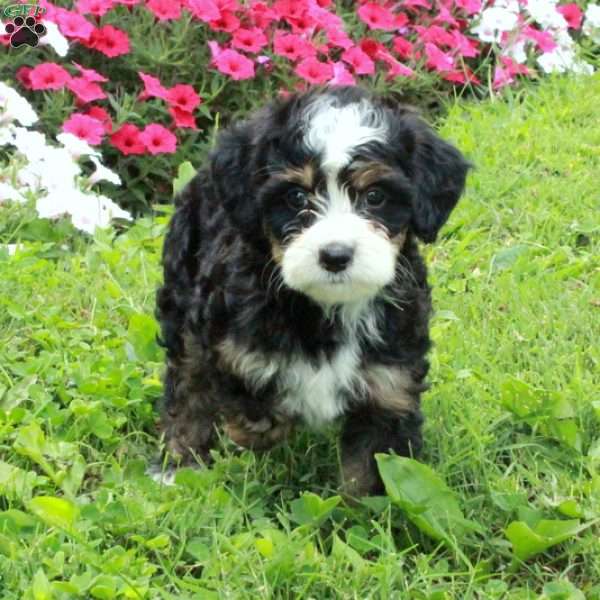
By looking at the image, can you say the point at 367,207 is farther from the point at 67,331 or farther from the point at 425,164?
the point at 67,331

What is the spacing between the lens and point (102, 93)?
238 inches

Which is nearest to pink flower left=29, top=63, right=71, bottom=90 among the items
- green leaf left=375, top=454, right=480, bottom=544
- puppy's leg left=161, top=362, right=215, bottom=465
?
puppy's leg left=161, top=362, right=215, bottom=465

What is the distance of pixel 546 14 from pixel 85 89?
3386 millimetres

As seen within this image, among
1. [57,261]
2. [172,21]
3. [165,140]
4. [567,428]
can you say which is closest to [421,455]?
[567,428]

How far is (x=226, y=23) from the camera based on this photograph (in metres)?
6.46

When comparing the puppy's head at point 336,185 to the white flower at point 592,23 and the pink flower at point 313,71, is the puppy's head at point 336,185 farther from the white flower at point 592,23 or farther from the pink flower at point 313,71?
the white flower at point 592,23

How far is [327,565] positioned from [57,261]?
101 inches

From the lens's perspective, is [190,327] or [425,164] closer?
[425,164]

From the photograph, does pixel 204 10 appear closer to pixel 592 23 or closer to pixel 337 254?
pixel 592 23

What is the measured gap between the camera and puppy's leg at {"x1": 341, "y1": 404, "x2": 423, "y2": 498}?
3.69m

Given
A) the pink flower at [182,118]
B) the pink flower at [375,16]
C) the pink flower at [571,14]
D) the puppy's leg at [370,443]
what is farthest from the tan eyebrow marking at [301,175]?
the pink flower at [571,14]

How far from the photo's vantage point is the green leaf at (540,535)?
3.41 meters

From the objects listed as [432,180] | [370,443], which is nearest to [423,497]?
[370,443]

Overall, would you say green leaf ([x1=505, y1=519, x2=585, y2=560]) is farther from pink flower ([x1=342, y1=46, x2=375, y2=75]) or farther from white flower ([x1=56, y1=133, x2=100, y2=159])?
pink flower ([x1=342, y1=46, x2=375, y2=75])
